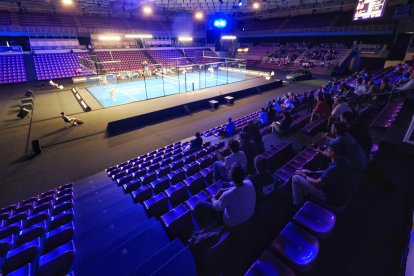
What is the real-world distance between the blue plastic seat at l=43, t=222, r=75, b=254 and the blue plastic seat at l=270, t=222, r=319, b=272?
3638 mm

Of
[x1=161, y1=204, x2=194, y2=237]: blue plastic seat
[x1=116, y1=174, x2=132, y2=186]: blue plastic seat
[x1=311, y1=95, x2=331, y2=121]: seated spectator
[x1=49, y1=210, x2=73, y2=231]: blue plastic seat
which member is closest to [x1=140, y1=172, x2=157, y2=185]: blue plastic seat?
[x1=116, y1=174, x2=132, y2=186]: blue plastic seat

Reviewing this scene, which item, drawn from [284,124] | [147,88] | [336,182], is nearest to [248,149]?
[336,182]

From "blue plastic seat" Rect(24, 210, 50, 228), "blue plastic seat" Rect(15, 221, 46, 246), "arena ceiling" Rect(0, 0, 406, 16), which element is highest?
"arena ceiling" Rect(0, 0, 406, 16)

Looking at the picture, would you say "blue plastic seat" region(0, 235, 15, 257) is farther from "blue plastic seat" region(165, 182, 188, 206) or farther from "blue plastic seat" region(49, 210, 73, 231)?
"blue plastic seat" region(165, 182, 188, 206)

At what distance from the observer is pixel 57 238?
375 centimetres

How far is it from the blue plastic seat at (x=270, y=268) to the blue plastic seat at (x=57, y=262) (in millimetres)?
2708

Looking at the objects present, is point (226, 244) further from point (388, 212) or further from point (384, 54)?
point (384, 54)

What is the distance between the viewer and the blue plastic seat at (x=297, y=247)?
8.49ft

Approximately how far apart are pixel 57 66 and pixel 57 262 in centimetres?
3189

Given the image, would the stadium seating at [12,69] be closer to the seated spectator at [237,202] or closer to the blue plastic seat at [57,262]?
the blue plastic seat at [57,262]

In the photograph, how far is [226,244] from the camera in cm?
293

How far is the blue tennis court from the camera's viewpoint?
18234 mm

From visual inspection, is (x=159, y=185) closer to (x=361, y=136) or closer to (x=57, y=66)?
(x=361, y=136)

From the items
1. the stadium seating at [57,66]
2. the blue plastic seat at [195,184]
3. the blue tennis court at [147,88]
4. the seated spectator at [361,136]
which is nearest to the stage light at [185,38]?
the blue tennis court at [147,88]
